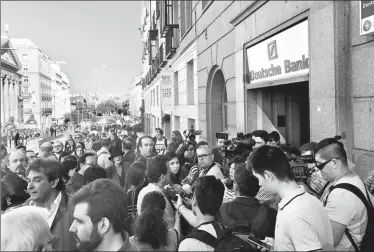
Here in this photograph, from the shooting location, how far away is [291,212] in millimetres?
2236

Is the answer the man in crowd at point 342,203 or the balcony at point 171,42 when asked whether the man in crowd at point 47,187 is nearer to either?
the man in crowd at point 342,203

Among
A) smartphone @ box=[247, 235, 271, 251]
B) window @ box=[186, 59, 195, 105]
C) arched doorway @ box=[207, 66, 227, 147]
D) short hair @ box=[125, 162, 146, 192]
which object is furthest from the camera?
window @ box=[186, 59, 195, 105]

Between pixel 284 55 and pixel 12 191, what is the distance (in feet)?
14.3

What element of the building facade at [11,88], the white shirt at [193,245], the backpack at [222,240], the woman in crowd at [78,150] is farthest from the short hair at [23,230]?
the woman in crowd at [78,150]

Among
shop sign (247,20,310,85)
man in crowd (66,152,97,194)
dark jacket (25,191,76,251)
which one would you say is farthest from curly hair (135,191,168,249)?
shop sign (247,20,310,85)

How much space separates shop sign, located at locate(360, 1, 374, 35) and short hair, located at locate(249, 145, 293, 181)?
99.1 inches

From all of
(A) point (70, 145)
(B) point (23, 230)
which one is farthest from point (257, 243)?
(A) point (70, 145)

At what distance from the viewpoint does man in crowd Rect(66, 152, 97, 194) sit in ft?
14.9

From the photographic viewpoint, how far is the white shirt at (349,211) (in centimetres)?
260

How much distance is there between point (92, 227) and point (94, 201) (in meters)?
0.13

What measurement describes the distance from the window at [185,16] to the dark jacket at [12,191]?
12.7 metres

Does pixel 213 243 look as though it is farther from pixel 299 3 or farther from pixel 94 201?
pixel 299 3

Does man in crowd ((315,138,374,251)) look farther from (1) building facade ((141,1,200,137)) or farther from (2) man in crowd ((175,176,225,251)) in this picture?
(1) building facade ((141,1,200,137))

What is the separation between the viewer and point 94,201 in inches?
78.2
